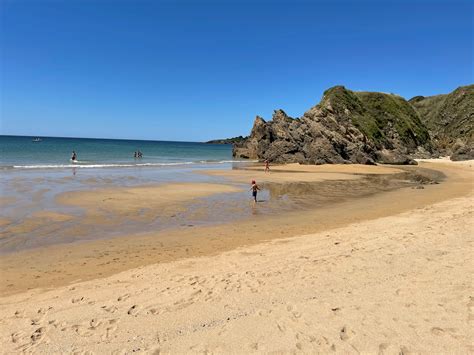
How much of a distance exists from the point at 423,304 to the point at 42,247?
10.5 meters

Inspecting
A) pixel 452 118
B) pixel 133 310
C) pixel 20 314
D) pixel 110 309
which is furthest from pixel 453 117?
pixel 20 314

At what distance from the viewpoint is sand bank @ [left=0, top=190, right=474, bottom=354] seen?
509cm

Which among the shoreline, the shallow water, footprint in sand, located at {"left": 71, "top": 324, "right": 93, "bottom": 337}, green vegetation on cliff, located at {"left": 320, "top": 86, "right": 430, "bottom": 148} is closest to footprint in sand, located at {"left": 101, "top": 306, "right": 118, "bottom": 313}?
footprint in sand, located at {"left": 71, "top": 324, "right": 93, "bottom": 337}

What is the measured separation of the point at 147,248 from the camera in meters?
10.8

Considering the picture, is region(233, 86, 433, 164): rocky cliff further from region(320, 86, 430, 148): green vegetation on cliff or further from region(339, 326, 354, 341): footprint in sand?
region(339, 326, 354, 341): footprint in sand

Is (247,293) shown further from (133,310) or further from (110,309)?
(110,309)

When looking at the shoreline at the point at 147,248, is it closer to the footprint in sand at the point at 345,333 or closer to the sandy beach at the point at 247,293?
the sandy beach at the point at 247,293

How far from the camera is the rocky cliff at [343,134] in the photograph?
57.3 m

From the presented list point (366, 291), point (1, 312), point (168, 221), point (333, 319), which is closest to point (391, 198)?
point (168, 221)

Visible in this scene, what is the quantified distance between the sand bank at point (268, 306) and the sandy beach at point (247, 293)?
0.02 metres

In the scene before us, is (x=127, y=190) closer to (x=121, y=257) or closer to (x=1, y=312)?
(x=121, y=257)

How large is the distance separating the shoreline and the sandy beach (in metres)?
0.06

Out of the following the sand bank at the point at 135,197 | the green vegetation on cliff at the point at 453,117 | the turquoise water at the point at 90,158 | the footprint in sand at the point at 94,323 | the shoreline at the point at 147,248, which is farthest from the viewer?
the green vegetation on cliff at the point at 453,117

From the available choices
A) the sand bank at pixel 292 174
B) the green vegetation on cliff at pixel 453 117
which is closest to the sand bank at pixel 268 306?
the sand bank at pixel 292 174
